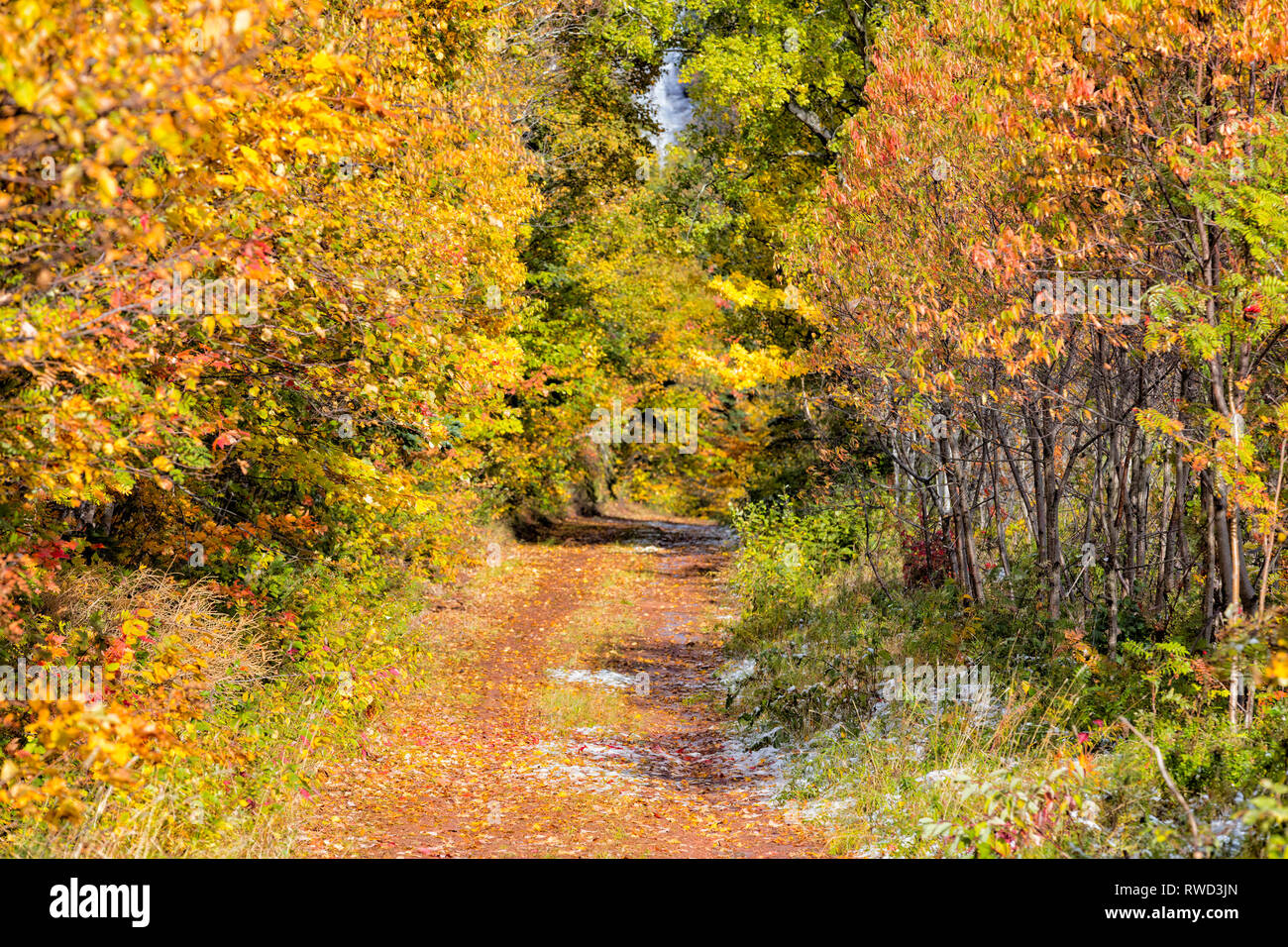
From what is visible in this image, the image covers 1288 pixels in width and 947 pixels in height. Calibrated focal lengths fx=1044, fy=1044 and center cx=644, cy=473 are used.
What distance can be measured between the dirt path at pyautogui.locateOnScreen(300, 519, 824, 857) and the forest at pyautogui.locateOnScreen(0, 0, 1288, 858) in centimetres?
7

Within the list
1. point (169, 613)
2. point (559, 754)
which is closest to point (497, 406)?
point (559, 754)

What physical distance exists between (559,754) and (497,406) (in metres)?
5.70

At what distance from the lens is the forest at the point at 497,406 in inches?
193

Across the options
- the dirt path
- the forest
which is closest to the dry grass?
the forest

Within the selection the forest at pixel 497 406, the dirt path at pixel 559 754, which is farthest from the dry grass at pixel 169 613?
the dirt path at pixel 559 754

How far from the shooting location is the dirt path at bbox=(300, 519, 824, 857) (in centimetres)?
740

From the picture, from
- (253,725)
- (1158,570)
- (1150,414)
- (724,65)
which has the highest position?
(724,65)

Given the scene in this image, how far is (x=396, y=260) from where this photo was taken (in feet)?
28.4

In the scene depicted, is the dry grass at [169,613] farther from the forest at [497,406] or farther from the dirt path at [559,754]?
the dirt path at [559,754]
